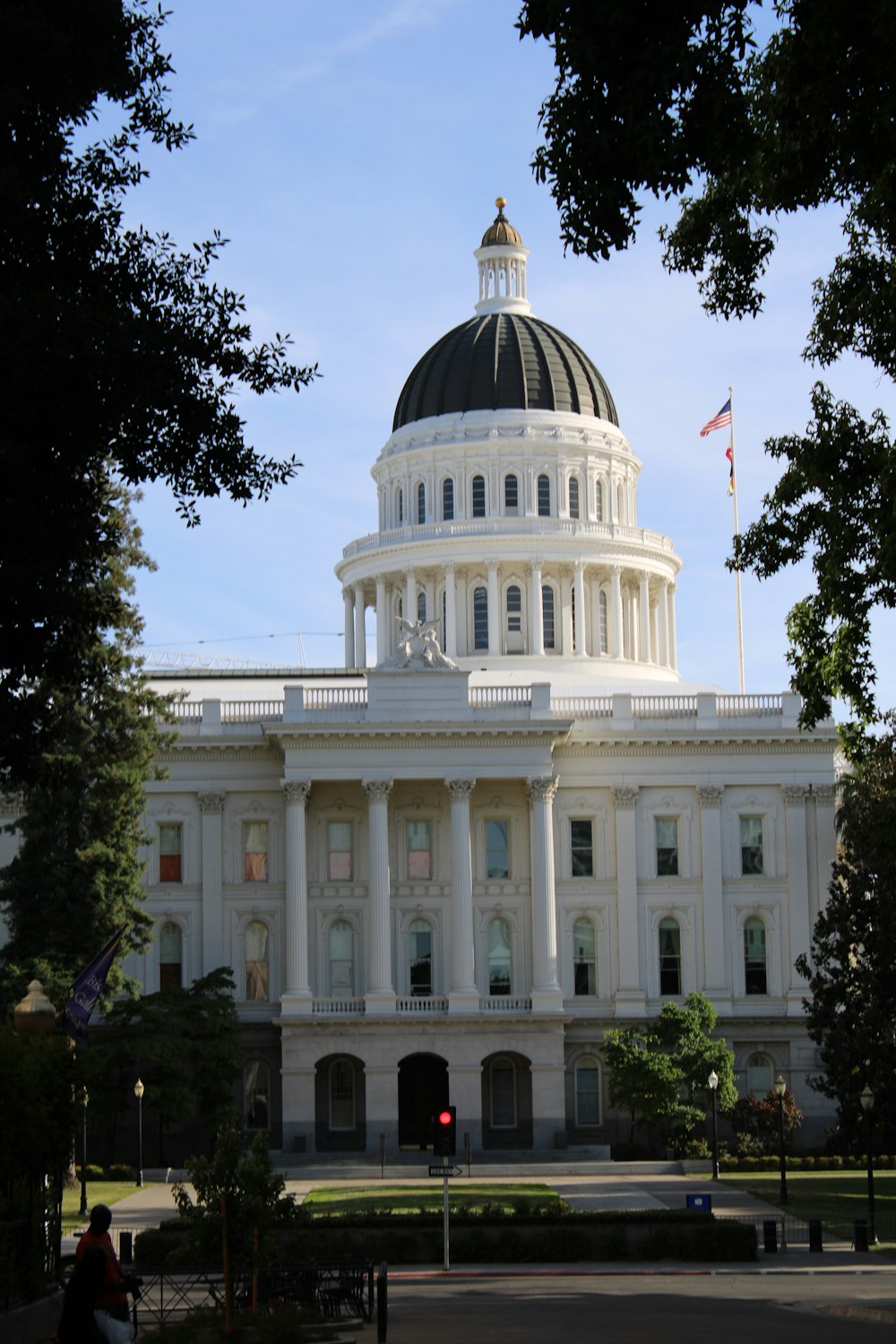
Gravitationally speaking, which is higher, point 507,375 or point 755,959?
point 507,375

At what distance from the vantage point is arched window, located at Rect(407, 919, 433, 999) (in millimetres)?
83438

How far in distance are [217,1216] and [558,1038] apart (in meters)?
51.6

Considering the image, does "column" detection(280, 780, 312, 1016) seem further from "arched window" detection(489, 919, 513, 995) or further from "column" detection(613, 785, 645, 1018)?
"column" detection(613, 785, 645, 1018)

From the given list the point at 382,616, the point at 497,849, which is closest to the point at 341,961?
the point at 497,849

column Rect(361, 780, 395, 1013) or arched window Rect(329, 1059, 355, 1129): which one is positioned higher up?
column Rect(361, 780, 395, 1013)

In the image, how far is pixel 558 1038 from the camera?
8031 centimetres

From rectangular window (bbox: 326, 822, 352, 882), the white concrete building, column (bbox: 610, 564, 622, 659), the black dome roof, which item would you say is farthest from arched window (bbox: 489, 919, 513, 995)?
the black dome roof

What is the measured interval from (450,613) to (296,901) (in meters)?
22.7

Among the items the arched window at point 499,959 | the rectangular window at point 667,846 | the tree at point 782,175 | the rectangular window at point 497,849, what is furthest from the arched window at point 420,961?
the tree at point 782,175

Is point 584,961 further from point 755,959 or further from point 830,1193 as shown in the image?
point 830,1193

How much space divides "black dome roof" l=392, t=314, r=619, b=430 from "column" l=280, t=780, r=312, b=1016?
2911cm

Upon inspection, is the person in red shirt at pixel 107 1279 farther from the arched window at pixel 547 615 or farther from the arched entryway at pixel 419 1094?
the arched window at pixel 547 615

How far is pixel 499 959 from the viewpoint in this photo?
83375mm

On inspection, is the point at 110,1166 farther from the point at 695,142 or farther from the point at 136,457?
the point at 695,142
